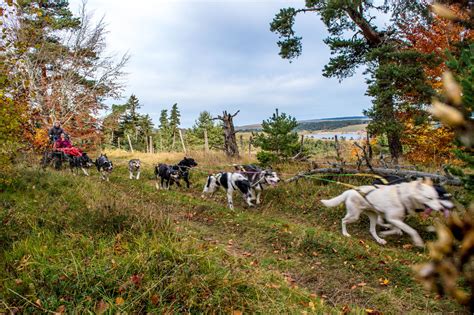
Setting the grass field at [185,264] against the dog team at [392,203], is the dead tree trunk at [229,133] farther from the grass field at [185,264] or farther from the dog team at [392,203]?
the dog team at [392,203]

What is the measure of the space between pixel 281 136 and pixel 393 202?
855 cm

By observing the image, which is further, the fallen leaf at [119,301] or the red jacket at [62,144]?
the red jacket at [62,144]

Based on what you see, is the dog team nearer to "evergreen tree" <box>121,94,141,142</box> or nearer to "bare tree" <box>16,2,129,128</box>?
"bare tree" <box>16,2,129,128</box>

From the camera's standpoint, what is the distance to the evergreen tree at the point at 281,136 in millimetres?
14414

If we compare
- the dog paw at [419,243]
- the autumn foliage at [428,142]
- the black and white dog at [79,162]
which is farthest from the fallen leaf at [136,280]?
the black and white dog at [79,162]

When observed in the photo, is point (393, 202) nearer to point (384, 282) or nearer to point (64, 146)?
point (384, 282)

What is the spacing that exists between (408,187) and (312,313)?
3.79 m

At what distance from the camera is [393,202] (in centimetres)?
620

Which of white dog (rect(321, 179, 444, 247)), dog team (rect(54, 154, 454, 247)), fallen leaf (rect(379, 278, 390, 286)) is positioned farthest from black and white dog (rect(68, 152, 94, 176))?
fallen leaf (rect(379, 278, 390, 286))

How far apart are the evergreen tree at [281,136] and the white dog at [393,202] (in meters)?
7.60

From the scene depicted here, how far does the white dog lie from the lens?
5.88 meters

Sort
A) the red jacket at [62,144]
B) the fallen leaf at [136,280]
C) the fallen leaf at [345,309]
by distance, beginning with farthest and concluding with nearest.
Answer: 1. the red jacket at [62,144]
2. the fallen leaf at [345,309]
3. the fallen leaf at [136,280]

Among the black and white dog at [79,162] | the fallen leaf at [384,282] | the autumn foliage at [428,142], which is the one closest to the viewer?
the fallen leaf at [384,282]

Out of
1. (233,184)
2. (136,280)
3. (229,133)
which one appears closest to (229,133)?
(229,133)
